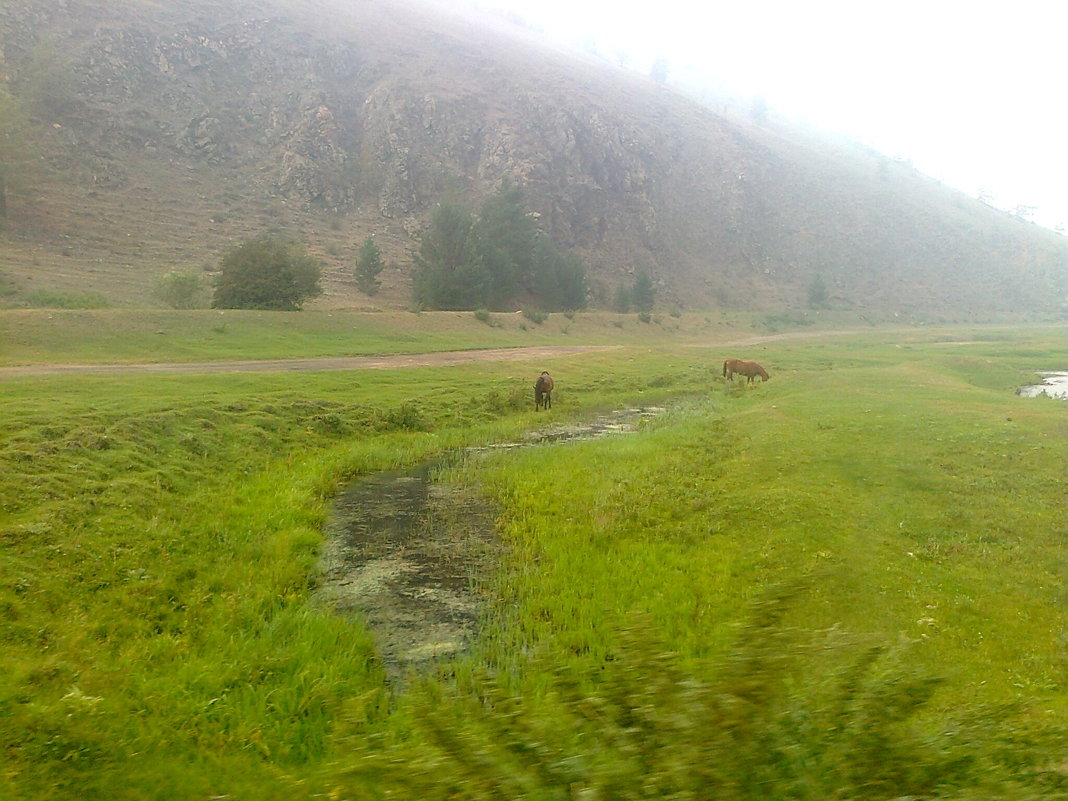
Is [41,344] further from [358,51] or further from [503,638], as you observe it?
[358,51]

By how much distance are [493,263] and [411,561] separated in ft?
192

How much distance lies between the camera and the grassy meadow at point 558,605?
371 cm

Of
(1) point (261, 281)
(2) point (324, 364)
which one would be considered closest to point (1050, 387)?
(2) point (324, 364)

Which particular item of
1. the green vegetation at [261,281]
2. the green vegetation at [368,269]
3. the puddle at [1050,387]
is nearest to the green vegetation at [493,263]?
the green vegetation at [368,269]

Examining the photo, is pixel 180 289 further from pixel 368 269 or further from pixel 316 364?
pixel 368 269

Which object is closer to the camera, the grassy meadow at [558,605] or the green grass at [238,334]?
the grassy meadow at [558,605]

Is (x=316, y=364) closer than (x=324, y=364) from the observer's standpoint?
Yes

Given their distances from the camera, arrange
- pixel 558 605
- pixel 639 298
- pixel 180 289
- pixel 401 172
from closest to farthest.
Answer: pixel 558 605, pixel 180 289, pixel 639 298, pixel 401 172

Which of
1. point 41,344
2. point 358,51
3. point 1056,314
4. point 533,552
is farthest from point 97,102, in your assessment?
point 1056,314

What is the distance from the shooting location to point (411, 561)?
12.0m

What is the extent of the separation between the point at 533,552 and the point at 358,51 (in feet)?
364

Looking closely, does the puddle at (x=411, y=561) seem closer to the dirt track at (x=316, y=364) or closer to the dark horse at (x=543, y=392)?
the dark horse at (x=543, y=392)

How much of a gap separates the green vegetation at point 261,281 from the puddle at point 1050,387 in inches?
1650

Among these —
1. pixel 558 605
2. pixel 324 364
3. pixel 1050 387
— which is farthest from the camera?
pixel 1050 387
